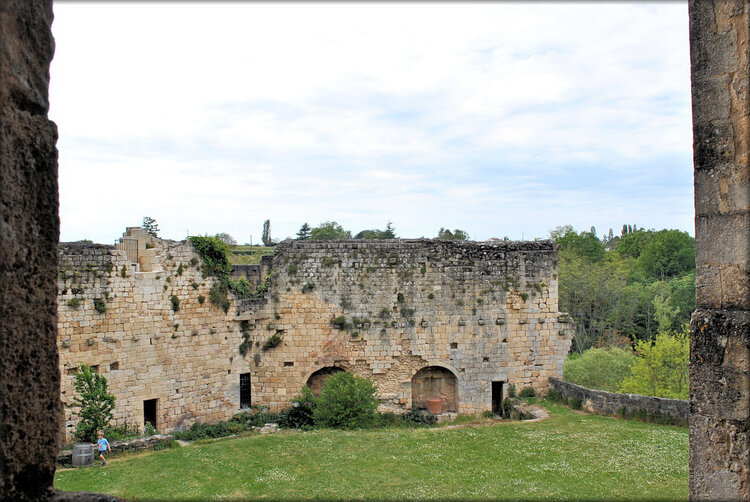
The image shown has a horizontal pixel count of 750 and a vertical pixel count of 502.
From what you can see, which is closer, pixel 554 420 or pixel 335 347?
pixel 554 420

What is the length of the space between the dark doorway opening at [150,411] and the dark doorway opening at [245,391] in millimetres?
2882

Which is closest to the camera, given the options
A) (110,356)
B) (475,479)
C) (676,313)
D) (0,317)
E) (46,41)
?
(0,317)

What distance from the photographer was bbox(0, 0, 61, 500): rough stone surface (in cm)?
274

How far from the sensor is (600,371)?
22359 millimetres

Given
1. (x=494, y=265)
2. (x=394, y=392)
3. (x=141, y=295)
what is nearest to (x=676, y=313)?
(x=494, y=265)

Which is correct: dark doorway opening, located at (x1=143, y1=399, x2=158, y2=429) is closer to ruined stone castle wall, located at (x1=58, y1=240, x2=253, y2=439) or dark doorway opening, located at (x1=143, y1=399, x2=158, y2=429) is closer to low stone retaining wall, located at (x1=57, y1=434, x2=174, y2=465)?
ruined stone castle wall, located at (x1=58, y1=240, x2=253, y2=439)

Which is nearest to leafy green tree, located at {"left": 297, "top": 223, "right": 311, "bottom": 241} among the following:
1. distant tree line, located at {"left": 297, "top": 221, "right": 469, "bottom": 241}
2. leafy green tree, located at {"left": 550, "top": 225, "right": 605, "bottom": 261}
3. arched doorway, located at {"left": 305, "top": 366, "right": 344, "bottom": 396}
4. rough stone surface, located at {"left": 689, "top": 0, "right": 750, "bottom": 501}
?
distant tree line, located at {"left": 297, "top": 221, "right": 469, "bottom": 241}

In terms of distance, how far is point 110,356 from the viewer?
13.6 m

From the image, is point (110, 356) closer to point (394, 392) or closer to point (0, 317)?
point (394, 392)

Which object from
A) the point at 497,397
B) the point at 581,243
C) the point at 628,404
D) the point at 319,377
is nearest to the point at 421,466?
the point at 319,377

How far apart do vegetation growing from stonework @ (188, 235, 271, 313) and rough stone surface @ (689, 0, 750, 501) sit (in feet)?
46.4

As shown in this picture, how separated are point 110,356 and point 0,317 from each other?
12.2 m

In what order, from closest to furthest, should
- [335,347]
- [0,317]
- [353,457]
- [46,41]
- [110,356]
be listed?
[0,317]
[46,41]
[353,457]
[110,356]
[335,347]

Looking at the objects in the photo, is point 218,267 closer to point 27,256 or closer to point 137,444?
point 137,444
